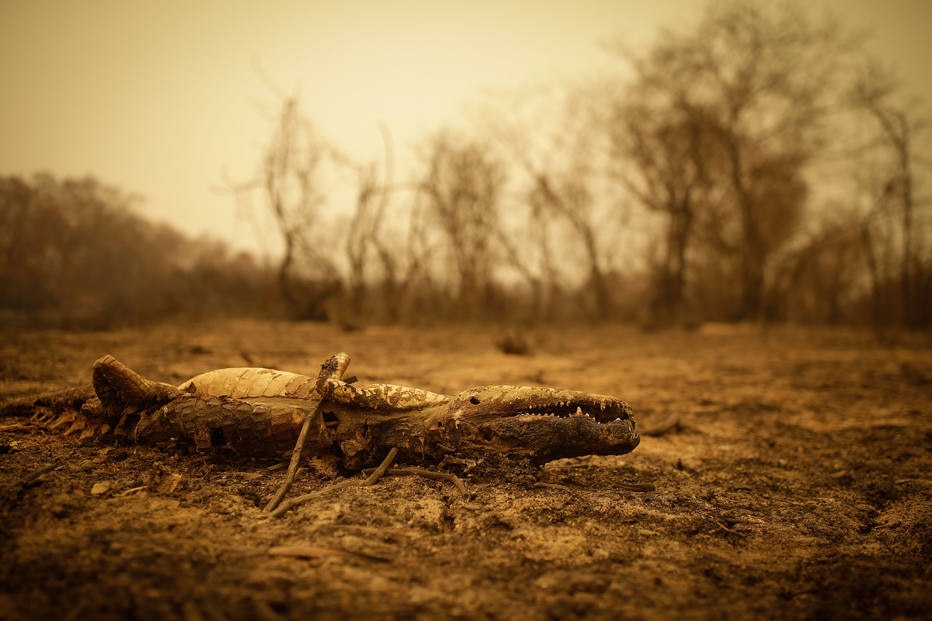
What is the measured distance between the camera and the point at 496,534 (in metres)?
1.85

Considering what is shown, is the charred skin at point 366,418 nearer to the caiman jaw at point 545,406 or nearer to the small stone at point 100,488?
the caiman jaw at point 545,406

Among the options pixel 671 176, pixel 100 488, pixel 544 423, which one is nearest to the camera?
pixel 100 488

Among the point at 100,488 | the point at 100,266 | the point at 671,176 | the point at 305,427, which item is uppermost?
the point at 671,176

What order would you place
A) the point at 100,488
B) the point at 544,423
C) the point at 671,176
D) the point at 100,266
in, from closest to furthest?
the point at 100,488
the point at 544,423
the point at 100,266
the point at 671,176

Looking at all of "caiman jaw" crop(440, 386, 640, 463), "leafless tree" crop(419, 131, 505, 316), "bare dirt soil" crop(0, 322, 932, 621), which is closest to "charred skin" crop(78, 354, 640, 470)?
"caiman jaw" crop(440, 386, 640, 463)

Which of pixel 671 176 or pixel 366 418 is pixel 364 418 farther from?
pixel 671 176

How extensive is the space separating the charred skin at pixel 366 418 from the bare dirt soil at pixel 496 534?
0.48 ft

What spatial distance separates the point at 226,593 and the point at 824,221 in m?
18.7

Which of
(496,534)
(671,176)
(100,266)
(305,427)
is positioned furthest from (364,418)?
(671,176)

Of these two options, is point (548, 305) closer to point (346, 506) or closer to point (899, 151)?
point (899, 151)

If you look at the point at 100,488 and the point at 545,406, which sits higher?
the point at 545,406

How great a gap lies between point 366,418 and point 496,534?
762mm

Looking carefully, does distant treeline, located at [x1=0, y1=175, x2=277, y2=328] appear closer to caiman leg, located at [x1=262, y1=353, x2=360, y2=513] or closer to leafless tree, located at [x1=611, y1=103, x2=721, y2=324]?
caiman leg, located at [x1=262, y1=353, x2=360, y2=513]

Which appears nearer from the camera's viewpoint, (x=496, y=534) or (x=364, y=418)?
(x=496, y=534)
